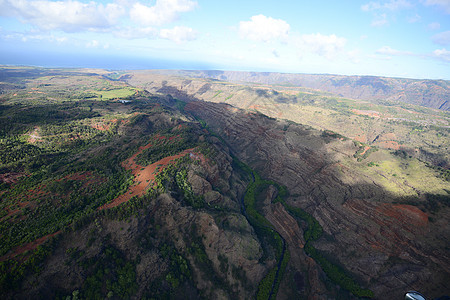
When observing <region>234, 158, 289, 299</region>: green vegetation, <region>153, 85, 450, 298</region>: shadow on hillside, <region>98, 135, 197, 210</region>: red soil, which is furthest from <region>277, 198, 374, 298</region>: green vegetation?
<region>98, 135, 197, 210</region>: red soil

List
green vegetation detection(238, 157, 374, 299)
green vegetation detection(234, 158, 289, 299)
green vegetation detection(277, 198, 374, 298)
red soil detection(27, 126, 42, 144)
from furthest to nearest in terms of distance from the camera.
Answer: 1. red soil detection(27, 126, 42, 144)
2. green vegetation detection(277, 198, 374, 298)
3. green vegetation detection(238, 157, 374, 299)
4. green vegetation detection(234, 158, 289, 299)

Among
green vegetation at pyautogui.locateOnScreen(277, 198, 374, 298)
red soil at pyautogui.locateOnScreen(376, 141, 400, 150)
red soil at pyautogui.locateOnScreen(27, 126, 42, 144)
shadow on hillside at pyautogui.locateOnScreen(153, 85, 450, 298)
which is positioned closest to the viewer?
shadow on hillside at pyautogui.locateOnScreen(153, 85, 450, 298)

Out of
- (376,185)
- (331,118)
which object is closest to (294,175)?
(376,185)

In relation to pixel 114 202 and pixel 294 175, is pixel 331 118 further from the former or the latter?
pixel 114 202

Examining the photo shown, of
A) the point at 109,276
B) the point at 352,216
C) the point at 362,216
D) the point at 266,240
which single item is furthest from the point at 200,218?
the point at 362,216

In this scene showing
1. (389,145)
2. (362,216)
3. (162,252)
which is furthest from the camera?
(389,145)

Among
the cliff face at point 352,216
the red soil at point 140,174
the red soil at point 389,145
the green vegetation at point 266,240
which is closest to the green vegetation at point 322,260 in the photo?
the cliff face at point 352,216

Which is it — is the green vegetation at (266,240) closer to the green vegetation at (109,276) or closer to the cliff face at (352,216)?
the cliff face at (352,216)

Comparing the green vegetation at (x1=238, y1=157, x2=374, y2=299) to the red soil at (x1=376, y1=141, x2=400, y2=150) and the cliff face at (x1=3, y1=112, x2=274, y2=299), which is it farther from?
the red soil at (x1=376, y1=141, x2=400, y2=150)

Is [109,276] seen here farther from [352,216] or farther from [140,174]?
[352,216]
